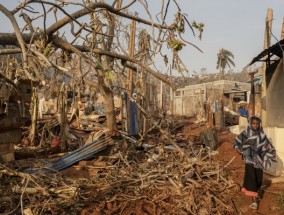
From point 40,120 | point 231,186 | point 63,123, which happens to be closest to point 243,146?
point 231,186

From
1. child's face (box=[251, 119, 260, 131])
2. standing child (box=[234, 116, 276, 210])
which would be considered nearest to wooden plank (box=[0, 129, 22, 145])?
standing child (box=[234, 116, 276, 210])

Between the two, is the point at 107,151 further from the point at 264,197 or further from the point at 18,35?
the point at 18,35

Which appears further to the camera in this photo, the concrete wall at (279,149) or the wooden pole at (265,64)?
the wooden pole at (265,64)

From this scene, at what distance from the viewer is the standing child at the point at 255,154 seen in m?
5.78

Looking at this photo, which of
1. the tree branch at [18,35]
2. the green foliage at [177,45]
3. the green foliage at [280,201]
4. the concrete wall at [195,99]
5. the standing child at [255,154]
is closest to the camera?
the tree branch at [18,35]

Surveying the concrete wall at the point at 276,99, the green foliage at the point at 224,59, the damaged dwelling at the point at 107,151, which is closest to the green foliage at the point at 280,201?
the damaged dwelling at the point at 107,151

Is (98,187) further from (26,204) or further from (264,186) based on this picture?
(264,186)

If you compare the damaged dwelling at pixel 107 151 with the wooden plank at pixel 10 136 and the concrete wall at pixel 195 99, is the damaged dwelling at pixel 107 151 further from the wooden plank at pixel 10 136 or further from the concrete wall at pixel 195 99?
the concrete wall at pixel 195 99

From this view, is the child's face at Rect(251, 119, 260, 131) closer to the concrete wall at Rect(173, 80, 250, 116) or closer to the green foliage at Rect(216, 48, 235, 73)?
the concrete wall at Rect(173, 80, 250, 116)

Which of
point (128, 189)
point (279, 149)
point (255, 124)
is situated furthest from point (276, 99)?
point (128, 189)

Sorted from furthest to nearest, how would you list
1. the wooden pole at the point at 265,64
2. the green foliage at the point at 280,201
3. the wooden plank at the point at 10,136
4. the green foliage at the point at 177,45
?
1. the wooden pole at the point at 265,64
2. the wooden plank at the point at 10,136
3. the green foliage at the point at 280,201
4. the green foliage at the point at 177,45

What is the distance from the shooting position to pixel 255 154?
5883mm

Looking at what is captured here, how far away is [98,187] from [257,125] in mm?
3133

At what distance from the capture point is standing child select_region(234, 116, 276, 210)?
5.78 m
